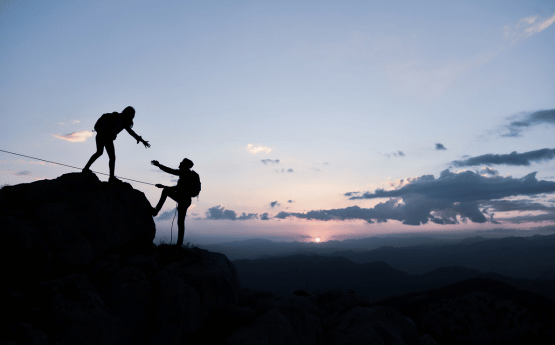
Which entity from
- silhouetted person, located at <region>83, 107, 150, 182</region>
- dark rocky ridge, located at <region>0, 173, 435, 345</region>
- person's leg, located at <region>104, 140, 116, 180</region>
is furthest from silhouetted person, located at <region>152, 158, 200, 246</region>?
person's leg, located at <region>104, 140, 116, 180</region>

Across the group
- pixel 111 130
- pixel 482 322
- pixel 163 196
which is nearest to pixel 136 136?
pixel 111 130

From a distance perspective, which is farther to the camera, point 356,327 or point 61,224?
point 356,327

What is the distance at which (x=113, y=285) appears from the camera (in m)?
11.1

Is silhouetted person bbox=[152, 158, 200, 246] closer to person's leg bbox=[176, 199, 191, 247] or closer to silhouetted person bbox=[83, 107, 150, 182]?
person's leg bbox=[176, 199, 191, 247]

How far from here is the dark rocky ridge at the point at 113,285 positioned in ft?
30.3

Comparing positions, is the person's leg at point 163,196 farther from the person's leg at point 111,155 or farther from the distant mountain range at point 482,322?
the distant mountain range at point 482,322

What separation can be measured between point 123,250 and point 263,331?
23.4 feet

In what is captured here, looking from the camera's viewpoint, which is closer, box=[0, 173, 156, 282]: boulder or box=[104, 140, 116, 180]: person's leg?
box=[0, 173, 156, 282]: boulder

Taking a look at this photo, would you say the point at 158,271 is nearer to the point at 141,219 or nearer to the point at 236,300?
the point at 141,219

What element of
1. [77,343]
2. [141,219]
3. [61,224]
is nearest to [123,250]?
[141,219]

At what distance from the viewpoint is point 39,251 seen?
1017 cm

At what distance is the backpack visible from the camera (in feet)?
45.3

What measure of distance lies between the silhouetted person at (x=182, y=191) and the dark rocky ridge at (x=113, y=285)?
94cm

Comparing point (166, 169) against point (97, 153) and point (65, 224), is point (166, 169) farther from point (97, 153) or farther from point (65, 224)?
point (65, 224)
